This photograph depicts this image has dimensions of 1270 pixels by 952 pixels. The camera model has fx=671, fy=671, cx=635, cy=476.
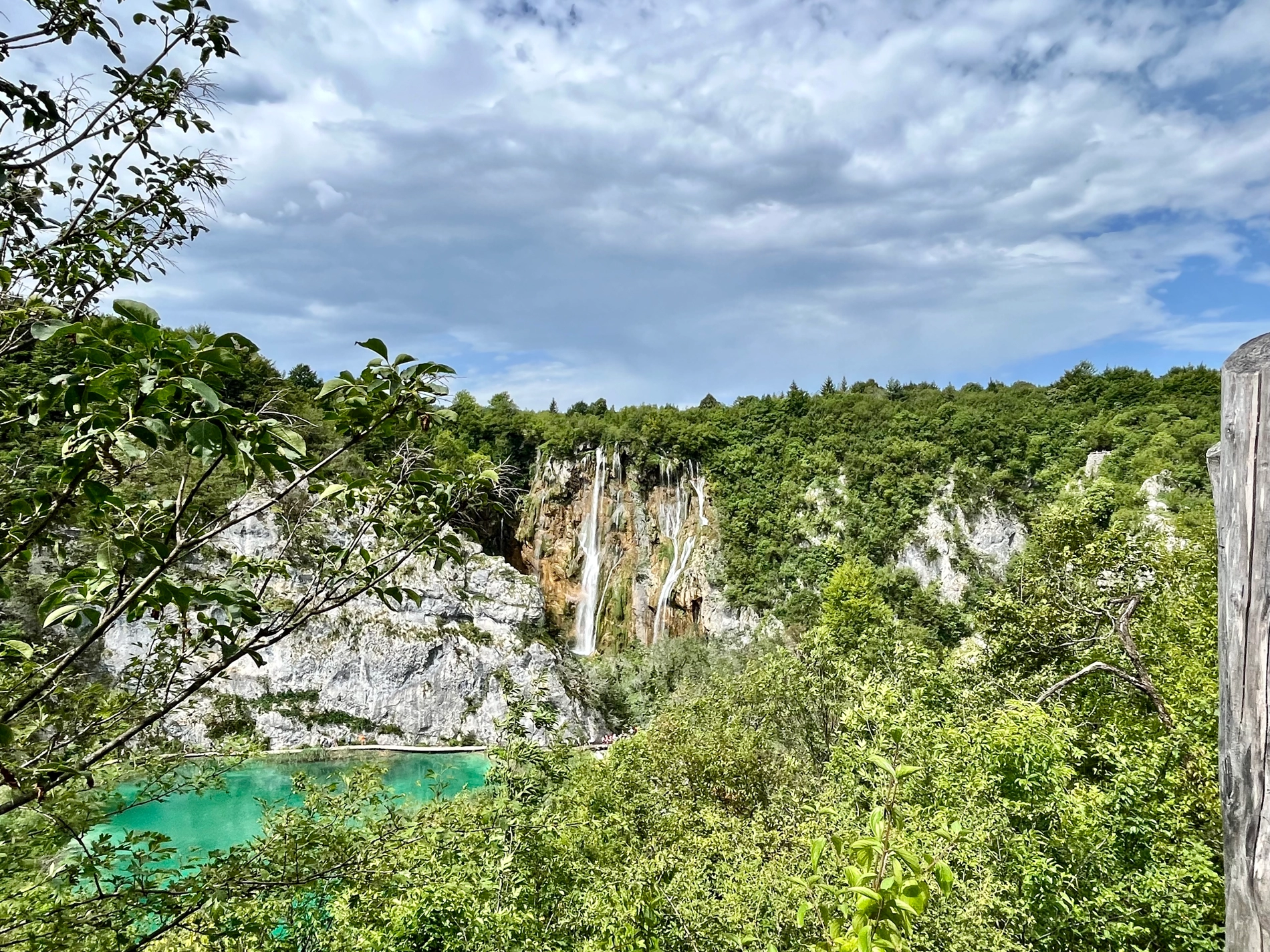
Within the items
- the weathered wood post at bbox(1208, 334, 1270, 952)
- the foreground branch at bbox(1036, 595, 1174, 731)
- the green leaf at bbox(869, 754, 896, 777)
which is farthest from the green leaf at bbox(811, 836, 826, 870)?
the foreground branch at bbox(1036, 595, 1174, 731)

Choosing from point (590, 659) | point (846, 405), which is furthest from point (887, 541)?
point (590, 659)

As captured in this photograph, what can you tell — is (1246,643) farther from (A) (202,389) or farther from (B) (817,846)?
(A) (202,389)

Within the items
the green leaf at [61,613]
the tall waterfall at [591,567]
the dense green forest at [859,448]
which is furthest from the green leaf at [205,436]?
the tall waterfall at [591,567]

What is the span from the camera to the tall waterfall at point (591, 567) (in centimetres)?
2664

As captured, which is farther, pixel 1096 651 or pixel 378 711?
pixel 378 711

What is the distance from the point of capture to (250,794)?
16156 millimetres

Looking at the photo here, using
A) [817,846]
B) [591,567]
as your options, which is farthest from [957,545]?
[817,846]

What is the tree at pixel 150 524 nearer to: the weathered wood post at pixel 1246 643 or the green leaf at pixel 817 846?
the green leaf at pixel 817 846

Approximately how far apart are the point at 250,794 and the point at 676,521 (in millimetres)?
17322

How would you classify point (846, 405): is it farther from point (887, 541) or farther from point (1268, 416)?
point (1268, 416)

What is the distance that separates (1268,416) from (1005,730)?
698 cm

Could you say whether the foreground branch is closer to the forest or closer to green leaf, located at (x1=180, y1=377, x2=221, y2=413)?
Answer: the forest

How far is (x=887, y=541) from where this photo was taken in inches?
995

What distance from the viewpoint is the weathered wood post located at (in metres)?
1.12
